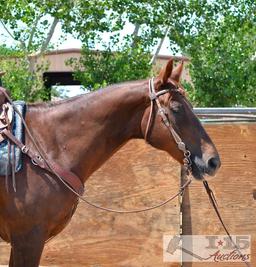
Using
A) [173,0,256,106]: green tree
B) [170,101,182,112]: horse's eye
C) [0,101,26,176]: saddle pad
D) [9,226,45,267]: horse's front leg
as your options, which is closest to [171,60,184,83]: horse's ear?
[170,101,182,112]: horse's eye

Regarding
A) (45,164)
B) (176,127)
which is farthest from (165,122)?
(45,164)

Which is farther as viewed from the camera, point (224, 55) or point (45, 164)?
point (224, 55)

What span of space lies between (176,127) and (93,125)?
1.80 ft

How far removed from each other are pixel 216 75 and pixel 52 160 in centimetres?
1172

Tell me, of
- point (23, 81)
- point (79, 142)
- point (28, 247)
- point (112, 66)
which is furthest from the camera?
point (112, 66)

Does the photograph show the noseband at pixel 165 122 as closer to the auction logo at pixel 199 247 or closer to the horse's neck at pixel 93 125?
the horse's neck at pixel 93 125

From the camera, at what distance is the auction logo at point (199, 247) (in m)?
5.75

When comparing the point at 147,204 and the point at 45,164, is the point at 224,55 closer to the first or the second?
the point at 147,204

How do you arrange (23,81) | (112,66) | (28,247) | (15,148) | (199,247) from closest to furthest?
(28,247), (15,148), (199,247), (23,81), (112,66)

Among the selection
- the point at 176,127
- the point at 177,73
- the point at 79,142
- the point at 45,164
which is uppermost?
the point at 177,73

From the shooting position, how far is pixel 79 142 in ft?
13.8

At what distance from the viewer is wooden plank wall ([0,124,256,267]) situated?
18.9 ft

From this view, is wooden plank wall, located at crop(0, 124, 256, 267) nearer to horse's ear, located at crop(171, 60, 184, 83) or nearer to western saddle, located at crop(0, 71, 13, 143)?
horse's ear, located at crop(171, 60, 184, 83)

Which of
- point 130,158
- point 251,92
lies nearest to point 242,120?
point 130,158
